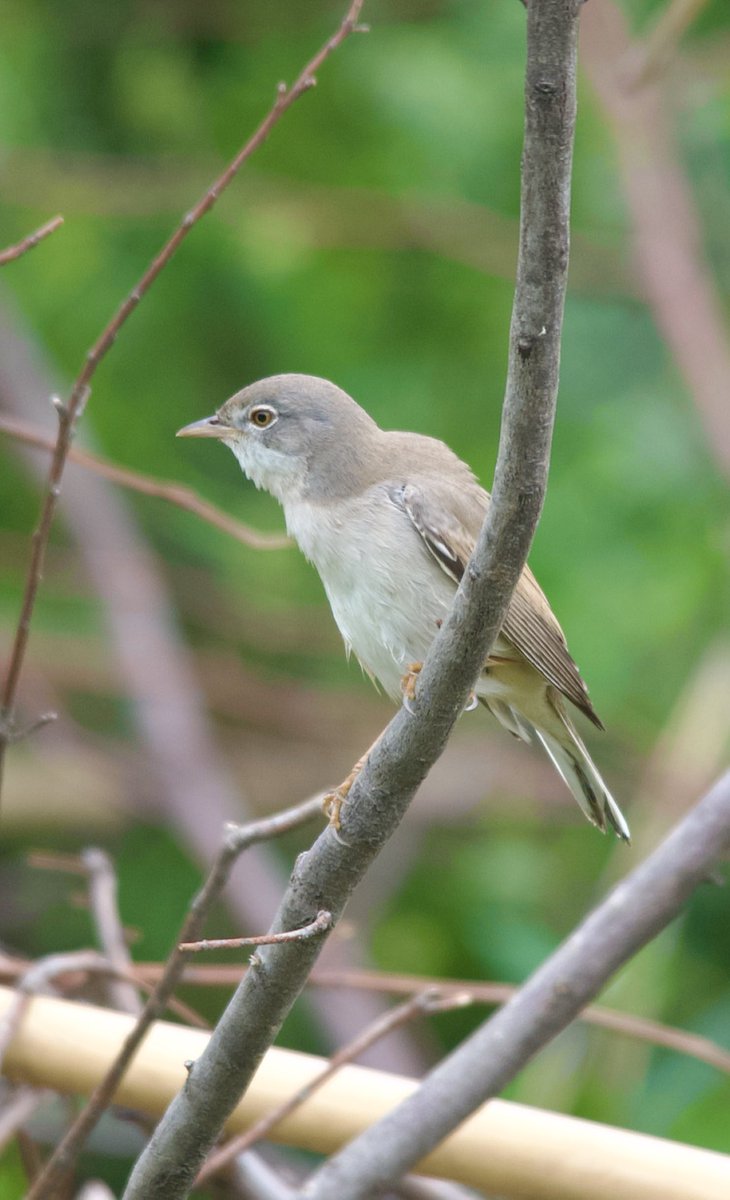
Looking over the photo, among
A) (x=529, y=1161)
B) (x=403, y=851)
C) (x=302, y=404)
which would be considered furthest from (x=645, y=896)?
(x=403, y=851)

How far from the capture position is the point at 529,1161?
175 centimetres

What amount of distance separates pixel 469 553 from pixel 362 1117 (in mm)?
1075

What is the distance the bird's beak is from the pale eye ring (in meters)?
0.06

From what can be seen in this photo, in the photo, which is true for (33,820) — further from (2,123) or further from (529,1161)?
(529,1161)

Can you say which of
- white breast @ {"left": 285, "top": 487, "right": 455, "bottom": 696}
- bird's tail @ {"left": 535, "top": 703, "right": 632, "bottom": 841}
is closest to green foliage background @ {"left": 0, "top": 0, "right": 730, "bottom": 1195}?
bird's tail @ {"left": 535, "top": 703, "right": 632, "bottom": 841}

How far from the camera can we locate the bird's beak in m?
3.08

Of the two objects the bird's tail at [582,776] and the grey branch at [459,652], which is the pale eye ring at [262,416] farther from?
the grey branch at [459,652]

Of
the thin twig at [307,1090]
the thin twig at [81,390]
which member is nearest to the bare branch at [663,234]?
the thin twig at [81,390]

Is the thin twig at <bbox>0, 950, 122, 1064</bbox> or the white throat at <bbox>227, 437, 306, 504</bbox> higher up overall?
the white throat at <bbox>227, 437, 306, 504</bbox>

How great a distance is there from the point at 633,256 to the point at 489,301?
680 mm

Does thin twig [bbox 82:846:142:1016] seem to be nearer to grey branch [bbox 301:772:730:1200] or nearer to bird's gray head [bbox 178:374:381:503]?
grey branch [bbox 301:772:730:1200]

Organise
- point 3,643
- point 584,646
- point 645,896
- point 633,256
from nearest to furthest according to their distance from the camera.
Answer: point 645,896
point 584,646
point 633,256
point 3,643

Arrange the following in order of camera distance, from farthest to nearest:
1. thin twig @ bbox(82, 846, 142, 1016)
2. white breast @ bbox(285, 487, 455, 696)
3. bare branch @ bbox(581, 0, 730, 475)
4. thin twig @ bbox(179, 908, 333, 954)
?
bare branch @ bbox(581, 0, 730, 475)
white breast @ bbox(285, 487, 455, 696)
thin twig @ bbox(82, 846, 142, 1016)
thin twig @ bbox(179, 908, 333, 954)

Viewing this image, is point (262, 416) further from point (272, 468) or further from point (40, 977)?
point (40, 977)
